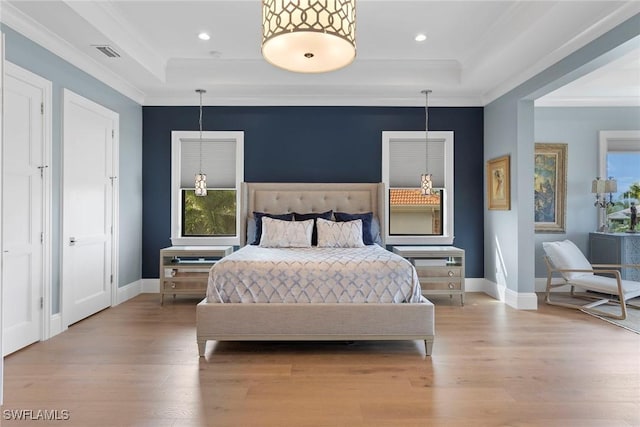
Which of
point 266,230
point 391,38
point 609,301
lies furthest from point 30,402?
point 609,301

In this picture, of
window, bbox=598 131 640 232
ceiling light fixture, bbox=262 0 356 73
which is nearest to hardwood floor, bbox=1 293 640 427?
ceiling light fixture, bbox=262 0 356 73

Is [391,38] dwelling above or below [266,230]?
above

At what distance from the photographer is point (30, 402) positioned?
241cm

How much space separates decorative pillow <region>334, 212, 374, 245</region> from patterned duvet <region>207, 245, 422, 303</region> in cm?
164

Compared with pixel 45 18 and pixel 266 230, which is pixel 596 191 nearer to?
pixel 266 230

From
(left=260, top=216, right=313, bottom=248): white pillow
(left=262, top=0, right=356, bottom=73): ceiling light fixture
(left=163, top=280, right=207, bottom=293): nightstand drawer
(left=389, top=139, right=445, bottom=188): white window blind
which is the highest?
(left=262, top=0, right=356, bottom=73): ceiling light fixture

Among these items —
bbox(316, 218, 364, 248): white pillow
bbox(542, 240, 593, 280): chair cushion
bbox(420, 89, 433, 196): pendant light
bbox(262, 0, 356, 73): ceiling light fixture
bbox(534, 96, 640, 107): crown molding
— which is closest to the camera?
bbox(262, 0, 356, 73): ceiling light fixture

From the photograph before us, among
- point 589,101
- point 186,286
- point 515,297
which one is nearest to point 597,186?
point 589,101

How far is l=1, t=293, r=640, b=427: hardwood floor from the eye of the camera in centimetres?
228

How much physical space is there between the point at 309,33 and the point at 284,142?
3.55 m

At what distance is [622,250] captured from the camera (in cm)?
508

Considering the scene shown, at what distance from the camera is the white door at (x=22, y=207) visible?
3189 mm

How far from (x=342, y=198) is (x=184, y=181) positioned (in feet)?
7.62

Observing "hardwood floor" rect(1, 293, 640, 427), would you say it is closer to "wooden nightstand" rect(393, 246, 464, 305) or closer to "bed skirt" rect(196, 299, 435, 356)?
"bed skirt" rect(196, 299, 435, 356)
